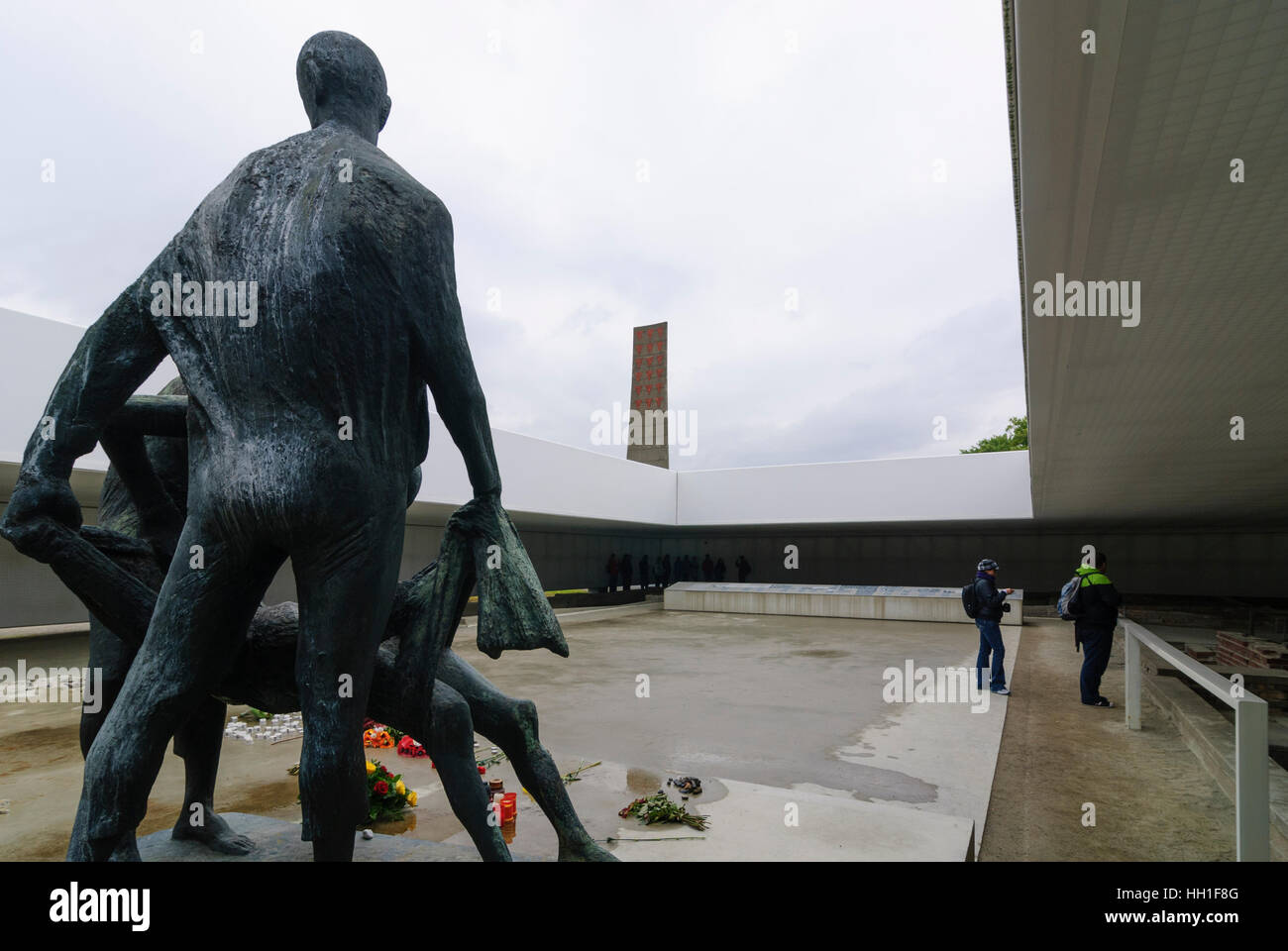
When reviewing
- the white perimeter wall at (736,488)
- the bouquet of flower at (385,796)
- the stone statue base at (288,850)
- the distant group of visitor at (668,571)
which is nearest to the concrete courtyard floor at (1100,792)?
the stone statue base at (288,850)

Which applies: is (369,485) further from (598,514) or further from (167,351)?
(598,514)

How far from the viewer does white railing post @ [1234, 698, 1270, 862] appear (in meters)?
2.76

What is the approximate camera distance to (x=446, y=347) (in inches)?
75.9

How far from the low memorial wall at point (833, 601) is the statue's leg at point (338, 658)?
652 inches

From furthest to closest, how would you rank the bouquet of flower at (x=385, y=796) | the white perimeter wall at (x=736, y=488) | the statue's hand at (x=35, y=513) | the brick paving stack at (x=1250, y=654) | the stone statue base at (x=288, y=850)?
the white perimeter wall at (x=736, y=488)
the brick paving stack at (x=1250, y=654)
the bouquet of flower at (x=385, y=796)
the stone statue base at (x=288, y=850)
the statue's hand at (x=35, y=513)

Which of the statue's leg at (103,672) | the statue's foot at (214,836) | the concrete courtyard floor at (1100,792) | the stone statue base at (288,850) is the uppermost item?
the statue's leg at (103,672)

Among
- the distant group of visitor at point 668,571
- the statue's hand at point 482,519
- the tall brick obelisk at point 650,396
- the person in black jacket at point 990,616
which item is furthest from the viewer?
the tall brick obelisk at point 650,396

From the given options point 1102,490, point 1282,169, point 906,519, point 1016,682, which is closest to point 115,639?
point 1282,169

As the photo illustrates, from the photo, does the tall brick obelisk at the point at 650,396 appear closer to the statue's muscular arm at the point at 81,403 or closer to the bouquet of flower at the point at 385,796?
the bouquet of flower at the point at 385,796

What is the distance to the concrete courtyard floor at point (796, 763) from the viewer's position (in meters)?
3.80

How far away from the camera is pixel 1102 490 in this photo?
12891 mm

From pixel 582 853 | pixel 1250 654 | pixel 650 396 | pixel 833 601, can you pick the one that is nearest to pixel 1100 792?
pixel 1250 654
